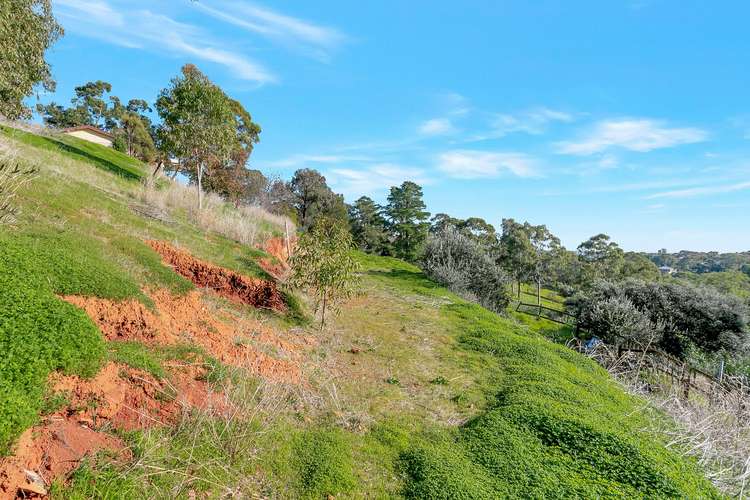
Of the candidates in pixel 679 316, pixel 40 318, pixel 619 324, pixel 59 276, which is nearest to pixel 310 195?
pixel 619 324

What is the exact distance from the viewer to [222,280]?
7469 mm

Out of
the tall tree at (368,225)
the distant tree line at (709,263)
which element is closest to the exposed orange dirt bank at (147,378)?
the tall tree at (368,225)

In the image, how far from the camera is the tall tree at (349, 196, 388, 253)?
121 ft

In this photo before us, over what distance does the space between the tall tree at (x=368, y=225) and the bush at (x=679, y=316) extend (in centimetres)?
2085

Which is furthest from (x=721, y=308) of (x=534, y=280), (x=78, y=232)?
(x=78, y=232)

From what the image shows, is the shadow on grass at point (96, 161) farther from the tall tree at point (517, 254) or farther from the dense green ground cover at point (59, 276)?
the tall tree at point (517, 254)

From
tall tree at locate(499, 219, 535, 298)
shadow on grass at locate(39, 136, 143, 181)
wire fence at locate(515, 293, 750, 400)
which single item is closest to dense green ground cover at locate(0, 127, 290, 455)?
shadow on grass at locate(39, 136, 143, 181)

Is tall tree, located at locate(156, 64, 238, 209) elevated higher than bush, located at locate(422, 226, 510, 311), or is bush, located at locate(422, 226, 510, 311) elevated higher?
tall tree, located at locate(156, 64, 238, 209)

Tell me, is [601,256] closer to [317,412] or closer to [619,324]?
[619,324]

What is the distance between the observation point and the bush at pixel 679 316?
1702cm

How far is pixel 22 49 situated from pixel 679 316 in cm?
2796

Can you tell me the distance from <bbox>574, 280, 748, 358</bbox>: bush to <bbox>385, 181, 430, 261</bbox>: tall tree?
19.0 m

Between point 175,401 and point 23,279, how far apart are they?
1822 millimetres

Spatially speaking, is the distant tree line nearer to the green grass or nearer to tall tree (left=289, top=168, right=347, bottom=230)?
tall tree (left=289, top=168, right=347, bottom=230)
